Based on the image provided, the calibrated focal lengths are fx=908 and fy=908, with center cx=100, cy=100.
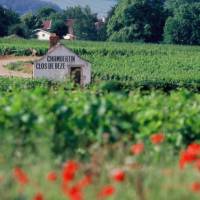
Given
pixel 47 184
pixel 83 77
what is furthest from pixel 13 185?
pixel 83 77

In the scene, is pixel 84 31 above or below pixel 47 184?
below

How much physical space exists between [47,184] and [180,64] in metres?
53.3

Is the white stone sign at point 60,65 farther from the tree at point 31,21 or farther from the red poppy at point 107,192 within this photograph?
the tree at point 31,21

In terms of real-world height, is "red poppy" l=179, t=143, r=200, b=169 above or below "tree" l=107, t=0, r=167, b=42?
above

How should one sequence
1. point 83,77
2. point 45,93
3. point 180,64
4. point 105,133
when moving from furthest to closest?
point 180,64 → point 83,77 → point 45,93 → point 105,133

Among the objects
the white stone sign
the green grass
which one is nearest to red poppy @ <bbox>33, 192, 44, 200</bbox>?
the white stone sign

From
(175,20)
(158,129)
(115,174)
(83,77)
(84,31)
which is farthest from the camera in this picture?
(84,31)

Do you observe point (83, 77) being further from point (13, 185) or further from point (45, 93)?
point (13, 185)

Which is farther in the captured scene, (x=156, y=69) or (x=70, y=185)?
(x=156, y=69)

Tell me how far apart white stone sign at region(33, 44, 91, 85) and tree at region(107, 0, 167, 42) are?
2745 inches

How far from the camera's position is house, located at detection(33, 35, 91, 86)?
105 ft

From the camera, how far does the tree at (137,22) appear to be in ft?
339

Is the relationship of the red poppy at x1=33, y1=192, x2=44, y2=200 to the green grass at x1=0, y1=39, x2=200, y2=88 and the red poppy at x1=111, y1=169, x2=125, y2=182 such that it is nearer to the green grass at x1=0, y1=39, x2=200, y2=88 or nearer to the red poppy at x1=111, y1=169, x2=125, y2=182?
the red poppy at x1=111, y1=169, x2=125, y2=182

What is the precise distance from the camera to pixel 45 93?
384 inches
